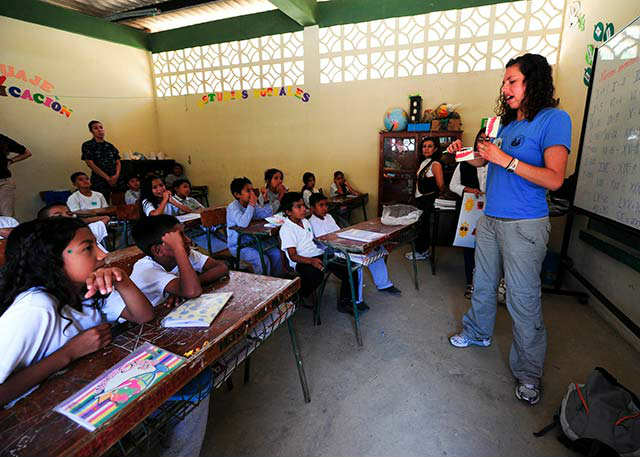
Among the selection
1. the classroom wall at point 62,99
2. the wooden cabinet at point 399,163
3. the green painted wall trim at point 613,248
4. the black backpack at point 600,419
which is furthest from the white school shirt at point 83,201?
the green painted wall trim at point 613,248

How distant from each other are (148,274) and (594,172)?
291cm

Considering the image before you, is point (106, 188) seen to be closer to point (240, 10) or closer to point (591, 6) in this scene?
point (240, 10)

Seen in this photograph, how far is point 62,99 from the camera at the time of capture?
5227 mm

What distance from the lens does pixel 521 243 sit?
1.60 metres

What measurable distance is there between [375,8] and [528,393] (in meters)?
5.24

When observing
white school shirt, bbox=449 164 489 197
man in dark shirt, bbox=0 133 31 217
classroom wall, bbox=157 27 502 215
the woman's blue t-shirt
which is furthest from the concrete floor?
man in dark shirt, bbox=0 133 31 217

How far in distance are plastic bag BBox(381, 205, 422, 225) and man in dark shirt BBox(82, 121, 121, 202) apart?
440cm

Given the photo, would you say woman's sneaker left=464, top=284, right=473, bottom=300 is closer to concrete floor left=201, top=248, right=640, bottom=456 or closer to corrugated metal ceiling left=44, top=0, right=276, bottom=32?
concrete floor left=201, top=248, right=640, bottom=456

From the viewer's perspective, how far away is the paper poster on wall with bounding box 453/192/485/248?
9.48 ft

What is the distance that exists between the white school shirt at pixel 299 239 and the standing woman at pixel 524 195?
4.13 ft

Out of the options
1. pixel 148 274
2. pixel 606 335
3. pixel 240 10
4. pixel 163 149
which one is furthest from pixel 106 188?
pixel 606 335

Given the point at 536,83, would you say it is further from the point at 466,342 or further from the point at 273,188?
the point at 273,188

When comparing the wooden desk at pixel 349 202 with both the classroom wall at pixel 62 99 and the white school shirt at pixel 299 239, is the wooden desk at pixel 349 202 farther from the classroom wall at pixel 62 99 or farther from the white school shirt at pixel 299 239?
the classroom wall at pixel 62 99

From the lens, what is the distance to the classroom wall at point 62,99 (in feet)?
15.5
